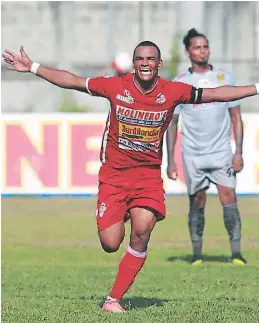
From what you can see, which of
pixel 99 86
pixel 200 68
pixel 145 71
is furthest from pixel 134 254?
pixel 200 68

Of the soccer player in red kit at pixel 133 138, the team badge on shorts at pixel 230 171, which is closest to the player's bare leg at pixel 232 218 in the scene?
the team badge on shorts at pixel 230 171

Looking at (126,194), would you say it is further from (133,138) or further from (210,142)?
(210,142)

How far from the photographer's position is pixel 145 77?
8.44 metres

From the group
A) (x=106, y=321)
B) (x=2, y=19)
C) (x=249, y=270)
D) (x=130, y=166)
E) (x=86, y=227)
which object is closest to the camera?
(x=106, y=321)

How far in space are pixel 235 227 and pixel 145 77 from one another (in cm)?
395

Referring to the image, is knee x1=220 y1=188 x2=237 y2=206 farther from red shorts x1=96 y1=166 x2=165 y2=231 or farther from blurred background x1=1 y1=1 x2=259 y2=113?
blurred background x1=1 y1=1 x2=259 y2=113

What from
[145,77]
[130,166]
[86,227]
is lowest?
[86,227]

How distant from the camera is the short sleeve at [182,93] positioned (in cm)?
866

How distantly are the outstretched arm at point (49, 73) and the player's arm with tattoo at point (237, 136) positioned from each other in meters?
3.52

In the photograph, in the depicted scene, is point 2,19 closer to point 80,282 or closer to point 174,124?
point 174,124

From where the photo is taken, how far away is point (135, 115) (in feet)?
28.1

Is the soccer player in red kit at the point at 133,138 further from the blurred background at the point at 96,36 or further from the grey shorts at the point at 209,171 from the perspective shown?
the blurred background at the point at 96,36

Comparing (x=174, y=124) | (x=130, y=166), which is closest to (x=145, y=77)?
(x=130, y=166)

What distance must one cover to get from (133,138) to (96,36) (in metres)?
17.9
